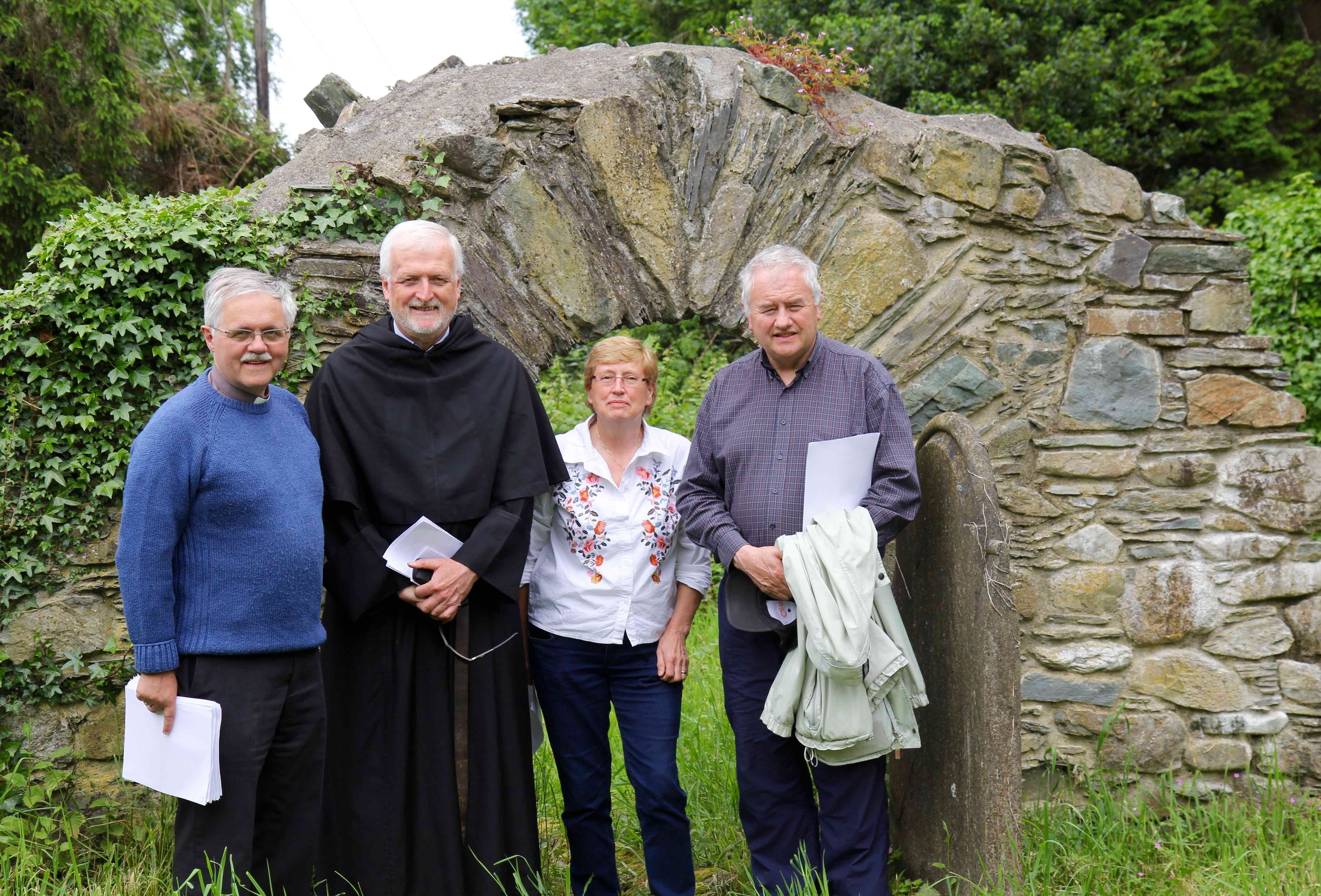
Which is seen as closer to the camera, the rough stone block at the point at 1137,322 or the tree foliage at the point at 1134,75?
the rough stone block at the point at 1137,322

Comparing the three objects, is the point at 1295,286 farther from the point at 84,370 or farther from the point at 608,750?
the point at 84,370

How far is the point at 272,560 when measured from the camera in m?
2.28

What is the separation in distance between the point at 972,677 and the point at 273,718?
1.77 m

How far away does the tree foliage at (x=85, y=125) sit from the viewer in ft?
25.1

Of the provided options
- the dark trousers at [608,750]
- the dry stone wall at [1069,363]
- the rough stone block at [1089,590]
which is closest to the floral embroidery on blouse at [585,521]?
the dark trousers at [608,750]

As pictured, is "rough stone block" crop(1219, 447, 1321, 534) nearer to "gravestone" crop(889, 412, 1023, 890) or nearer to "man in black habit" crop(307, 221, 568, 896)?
"gravestone" crop(889, 412, 1023, 890)

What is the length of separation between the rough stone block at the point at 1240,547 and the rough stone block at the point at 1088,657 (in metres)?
0.49

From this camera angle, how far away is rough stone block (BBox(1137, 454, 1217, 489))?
11.7 feet

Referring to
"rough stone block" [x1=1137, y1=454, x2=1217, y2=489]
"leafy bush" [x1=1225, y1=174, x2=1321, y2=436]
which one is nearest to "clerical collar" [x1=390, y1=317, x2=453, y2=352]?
"rough stone block" [x1=1137, y1=454, x2=1217, y2=489]

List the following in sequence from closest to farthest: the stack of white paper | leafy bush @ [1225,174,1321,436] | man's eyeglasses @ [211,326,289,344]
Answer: the stack of white paper < man's eyeglasses @ [211,326,289,344] < leafy bush @ [1225,174,1321,436]

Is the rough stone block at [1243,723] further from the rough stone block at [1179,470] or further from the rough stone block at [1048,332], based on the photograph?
the rough stone block at [1048,332]

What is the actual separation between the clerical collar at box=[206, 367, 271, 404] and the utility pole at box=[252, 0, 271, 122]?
12.7 meters

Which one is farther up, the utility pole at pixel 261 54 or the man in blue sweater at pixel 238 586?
the utility pole at pixel 261 54

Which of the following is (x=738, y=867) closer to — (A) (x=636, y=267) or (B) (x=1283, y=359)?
(A) (x=636, y=267)
